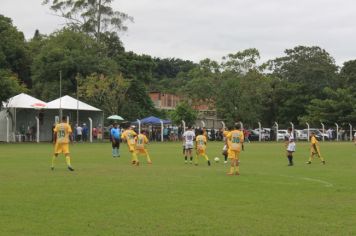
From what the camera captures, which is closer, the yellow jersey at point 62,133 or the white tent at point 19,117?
the yellow jersey at point 62,133

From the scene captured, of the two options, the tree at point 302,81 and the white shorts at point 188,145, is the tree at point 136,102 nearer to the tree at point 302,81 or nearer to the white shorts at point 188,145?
the tree at point 302,81

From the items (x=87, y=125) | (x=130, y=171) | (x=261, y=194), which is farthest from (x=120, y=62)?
(x=261, y=194)

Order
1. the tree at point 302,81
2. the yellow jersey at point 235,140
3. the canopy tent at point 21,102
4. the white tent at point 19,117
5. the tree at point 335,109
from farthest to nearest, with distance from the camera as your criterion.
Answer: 1. the tree at point 302,81
2. the tree at point 335,109
3. the white tent at point 19,117
4. the canopy tent at point 21,102
5. the yellow jersey at point 235,140

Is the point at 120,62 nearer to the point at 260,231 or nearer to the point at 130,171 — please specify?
the point at 130,171

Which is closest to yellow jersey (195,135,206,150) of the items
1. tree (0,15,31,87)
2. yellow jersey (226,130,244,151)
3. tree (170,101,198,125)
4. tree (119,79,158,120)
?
yellow jersey (226,130,244,151)

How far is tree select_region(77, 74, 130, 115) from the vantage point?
58.3 meters

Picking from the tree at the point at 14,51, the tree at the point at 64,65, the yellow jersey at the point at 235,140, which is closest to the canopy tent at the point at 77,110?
the tree at the point at 64,65

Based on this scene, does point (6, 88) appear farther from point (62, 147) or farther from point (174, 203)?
point (174, 203)

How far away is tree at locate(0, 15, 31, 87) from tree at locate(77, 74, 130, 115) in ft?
28.3

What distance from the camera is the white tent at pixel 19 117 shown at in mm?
50344

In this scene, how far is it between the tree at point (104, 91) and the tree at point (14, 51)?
8622 millimetres

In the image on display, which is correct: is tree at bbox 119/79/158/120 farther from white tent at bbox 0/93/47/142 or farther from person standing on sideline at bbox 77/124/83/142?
white tent at bbox 0/93/47/142

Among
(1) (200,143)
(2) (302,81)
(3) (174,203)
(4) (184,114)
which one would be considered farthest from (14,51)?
(3) (174,203)

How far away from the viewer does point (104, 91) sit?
194 feet
